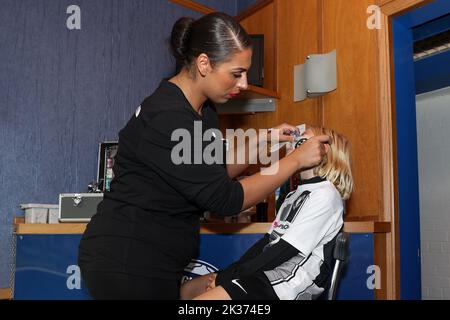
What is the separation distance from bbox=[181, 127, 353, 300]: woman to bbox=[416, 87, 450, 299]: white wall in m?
4.14

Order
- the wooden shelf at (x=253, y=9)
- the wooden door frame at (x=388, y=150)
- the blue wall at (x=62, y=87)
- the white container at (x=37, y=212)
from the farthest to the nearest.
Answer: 1. the wooden shelf at (x=253, y=9)
2. the blue wall at (x=62, y=87)
3. the white container at (x=37, y=212)
4. the wooden door frame at (x=388, y=150)

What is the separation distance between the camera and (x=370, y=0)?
97.7 inches

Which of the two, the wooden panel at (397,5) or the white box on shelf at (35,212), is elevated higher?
the wooden panel at (397,5)

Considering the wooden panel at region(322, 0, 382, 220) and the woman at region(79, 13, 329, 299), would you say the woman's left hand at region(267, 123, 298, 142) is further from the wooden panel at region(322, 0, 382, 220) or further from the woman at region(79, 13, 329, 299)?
the wooden panel at region(322, 0, 382, 220)

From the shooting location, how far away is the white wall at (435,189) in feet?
16.8

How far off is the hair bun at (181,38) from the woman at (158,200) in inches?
3.2

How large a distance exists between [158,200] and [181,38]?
52 cm

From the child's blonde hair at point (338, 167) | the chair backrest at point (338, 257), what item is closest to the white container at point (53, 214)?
the child's blonde hair at point (338, 167)

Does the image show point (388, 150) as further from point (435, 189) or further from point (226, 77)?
point (435, 189)

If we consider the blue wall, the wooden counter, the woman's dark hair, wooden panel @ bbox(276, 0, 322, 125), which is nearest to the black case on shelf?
the blue wall

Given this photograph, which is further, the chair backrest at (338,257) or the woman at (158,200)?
the chair backrest at (338,257)

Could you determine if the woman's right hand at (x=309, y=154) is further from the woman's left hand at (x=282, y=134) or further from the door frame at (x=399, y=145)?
the door frame at (x=399, y=145)

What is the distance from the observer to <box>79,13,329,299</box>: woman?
43.2 inches
